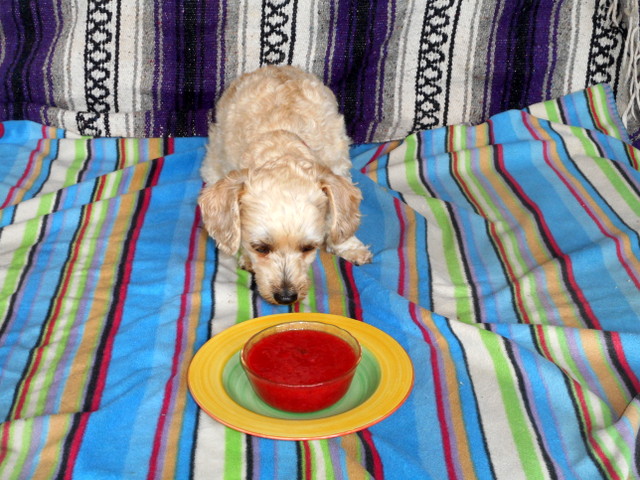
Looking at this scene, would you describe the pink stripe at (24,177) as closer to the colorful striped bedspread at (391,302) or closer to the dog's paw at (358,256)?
the colorful striped bedspread at (391,302)

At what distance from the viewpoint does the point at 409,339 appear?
7.84 feet

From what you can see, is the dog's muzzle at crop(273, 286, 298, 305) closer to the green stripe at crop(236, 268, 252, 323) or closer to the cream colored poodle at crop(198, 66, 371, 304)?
the cream colored poodle at crop(198, 66, 371, 304)

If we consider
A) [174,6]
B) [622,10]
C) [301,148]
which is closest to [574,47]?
[622,10]

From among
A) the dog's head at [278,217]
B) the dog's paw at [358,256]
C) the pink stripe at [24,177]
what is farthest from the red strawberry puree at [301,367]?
the pink stripe at [24,177]

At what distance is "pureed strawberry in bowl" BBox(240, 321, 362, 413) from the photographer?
1.88 metres

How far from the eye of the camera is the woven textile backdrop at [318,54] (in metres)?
3.93

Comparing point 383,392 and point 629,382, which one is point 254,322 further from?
point 629,382

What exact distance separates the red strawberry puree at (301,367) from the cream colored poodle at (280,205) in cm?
58

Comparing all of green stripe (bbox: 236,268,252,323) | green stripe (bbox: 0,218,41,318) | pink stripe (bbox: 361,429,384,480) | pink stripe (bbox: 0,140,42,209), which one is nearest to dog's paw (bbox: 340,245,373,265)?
green stripe (bbox: 236,268,252,323)

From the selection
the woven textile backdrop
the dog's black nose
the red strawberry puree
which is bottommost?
the dog's black nose

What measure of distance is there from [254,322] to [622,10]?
2621mm

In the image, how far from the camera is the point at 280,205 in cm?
266

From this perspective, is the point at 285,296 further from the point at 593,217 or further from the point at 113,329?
the point at 593,217

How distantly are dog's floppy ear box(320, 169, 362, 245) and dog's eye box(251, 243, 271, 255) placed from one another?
265 millimetres
